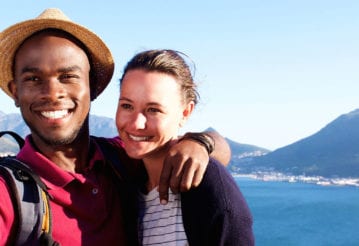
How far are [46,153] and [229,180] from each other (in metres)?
1.03

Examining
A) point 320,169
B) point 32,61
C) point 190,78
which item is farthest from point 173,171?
point 320,169

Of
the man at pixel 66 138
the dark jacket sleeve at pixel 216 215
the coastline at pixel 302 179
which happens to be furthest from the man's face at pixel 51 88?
the coastline at pixel 302 179

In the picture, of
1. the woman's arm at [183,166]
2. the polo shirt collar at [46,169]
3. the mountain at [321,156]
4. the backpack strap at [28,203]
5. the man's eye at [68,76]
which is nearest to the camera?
the backpack strap at [28,203]

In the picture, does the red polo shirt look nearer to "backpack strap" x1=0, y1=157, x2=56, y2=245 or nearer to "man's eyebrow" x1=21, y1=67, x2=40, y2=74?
"backpack strap" x1=0, y1=157, x2=56, y2=245

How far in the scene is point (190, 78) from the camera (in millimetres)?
2693

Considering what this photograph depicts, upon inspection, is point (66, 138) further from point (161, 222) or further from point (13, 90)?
point (161, 222)

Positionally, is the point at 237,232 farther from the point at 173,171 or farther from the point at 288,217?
the point at 288,217

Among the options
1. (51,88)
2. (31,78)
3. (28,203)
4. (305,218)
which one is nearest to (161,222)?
(28,203)

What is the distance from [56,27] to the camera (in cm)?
259

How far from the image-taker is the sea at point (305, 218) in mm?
60125

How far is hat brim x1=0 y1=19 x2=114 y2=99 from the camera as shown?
254 centimetres

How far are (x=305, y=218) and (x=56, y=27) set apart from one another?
75079mm

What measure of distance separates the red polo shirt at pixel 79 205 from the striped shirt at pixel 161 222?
133mm

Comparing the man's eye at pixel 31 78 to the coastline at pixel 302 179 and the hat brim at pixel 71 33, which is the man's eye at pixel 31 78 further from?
the coastline at pixel 302 179
